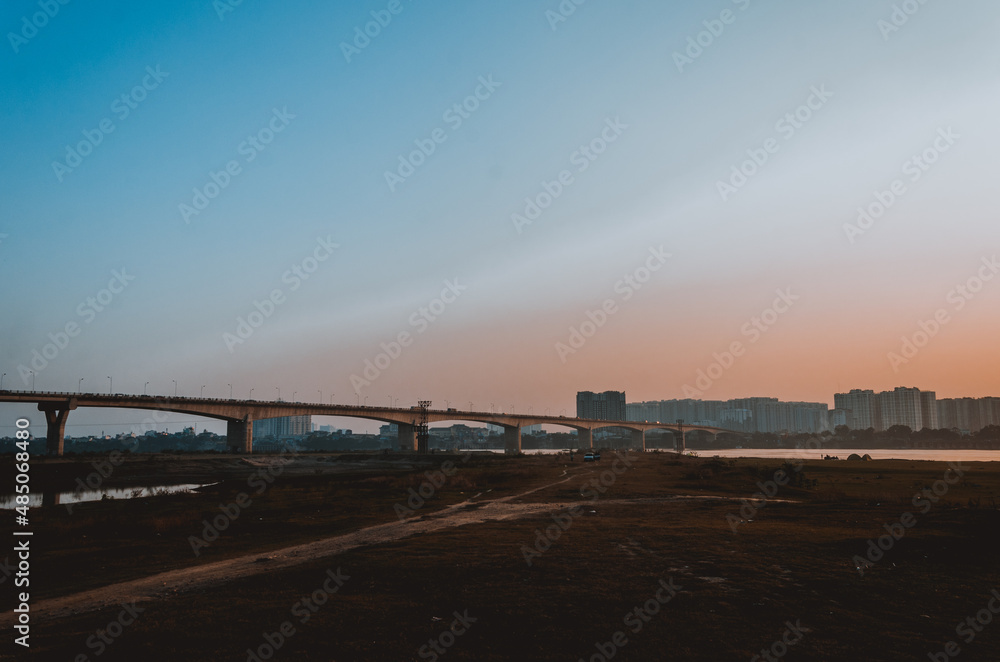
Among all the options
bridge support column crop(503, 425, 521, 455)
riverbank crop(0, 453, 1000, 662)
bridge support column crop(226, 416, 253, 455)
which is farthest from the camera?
bridge support column crop(503, 425, 521, 455)

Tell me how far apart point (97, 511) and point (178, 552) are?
15.4 m

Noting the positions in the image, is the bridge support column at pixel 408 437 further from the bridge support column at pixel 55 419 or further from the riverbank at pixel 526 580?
the riverbank at pixel 526 580

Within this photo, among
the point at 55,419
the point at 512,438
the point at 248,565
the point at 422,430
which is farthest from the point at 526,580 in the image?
the point at 512,438

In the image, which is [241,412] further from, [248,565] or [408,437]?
[248,565]

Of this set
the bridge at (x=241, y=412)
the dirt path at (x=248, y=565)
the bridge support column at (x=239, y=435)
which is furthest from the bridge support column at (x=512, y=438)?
the dirt path at (x=248, y=565)

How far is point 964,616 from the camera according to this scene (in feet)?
38.2

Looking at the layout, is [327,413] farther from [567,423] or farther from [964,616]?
[964,616]

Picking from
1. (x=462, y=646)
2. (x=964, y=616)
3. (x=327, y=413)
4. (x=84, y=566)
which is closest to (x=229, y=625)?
(x=462, y=646)

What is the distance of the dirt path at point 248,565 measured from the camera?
13.2 m

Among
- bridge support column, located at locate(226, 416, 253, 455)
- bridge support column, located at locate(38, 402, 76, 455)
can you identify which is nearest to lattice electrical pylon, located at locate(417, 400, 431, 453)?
bridge support column, located at locate(226, 416, 253, 455)

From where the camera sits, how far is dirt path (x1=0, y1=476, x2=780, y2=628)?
520 inches

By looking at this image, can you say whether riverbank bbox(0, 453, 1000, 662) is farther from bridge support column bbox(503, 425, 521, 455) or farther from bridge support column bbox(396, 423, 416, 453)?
bridge support column bbox(503, 425, 521, 455)

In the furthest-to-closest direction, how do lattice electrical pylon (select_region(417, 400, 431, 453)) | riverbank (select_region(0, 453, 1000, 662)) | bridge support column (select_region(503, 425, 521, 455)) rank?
bridge support column (select_region(503, 425, 521, 455)), lattice electrical pylon (select_region(417, 400, 431, 453)), riverbank (select_region(0, 453, 1000, 662))

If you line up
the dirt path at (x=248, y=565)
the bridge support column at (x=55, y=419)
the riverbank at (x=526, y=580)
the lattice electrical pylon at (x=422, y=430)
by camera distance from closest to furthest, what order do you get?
the riverbank at (x=526, y=580), the dirt path at (x=248, y=565), the bridge support column at (x=55, y=419), the lattice electrical pylon at (x=422, y=430)
